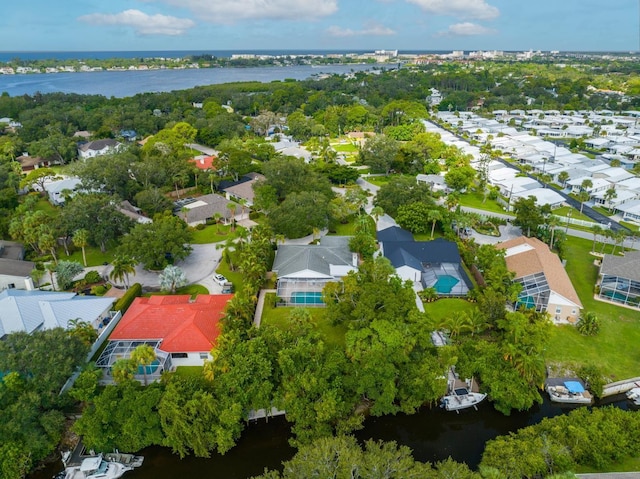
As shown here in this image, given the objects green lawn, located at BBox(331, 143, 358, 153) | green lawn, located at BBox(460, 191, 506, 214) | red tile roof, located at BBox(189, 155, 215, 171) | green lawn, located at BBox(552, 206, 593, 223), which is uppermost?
red tile roof, located at BBox(189, 155, 215, 171)

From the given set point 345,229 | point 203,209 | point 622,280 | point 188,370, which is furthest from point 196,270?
point 622,280

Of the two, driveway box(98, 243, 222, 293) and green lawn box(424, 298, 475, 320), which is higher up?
driveway box(98, 243, 222, 293)

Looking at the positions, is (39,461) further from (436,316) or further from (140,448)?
(436,316)

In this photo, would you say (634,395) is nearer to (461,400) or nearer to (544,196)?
(461,400)

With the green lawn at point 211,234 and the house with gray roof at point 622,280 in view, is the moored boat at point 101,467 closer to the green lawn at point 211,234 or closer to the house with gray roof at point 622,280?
the green lawn at point 211,234

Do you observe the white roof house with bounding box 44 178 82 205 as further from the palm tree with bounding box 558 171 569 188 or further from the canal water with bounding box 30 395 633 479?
the palm tree with bounding box 558 171 569 188

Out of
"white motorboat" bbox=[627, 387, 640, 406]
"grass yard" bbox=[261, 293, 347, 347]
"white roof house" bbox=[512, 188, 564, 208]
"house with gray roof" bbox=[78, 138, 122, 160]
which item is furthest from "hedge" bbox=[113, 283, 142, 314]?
"house with gray roof" bbox=[78, 138, 122, 160]
